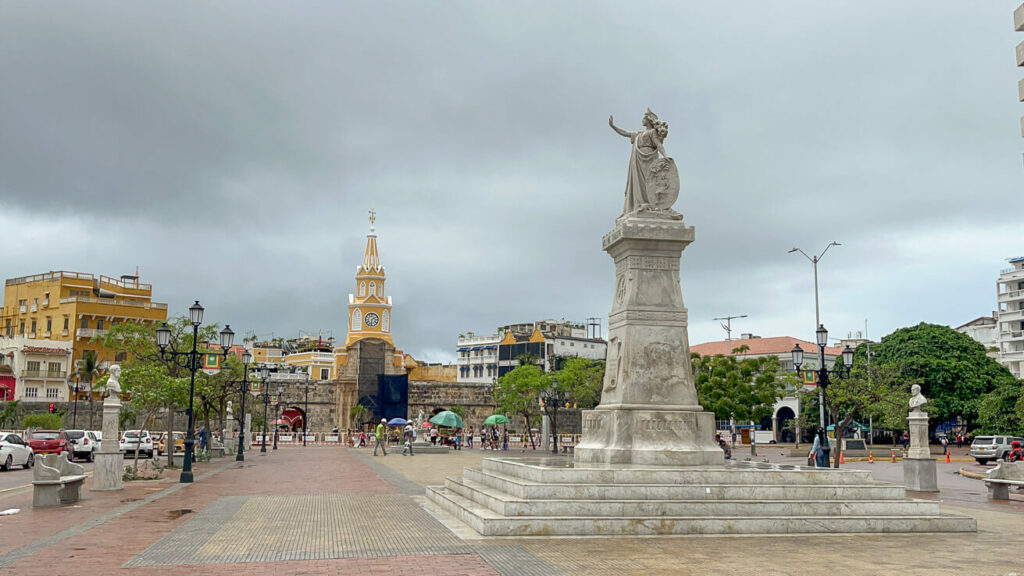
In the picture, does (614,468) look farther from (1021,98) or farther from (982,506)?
(1021,98)

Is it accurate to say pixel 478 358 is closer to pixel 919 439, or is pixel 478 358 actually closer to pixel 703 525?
pixel 919 439

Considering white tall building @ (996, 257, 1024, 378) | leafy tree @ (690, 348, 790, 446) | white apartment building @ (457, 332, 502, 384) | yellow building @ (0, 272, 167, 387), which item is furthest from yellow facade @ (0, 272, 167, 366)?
white tall building @ (996, 257, 1024, 378)

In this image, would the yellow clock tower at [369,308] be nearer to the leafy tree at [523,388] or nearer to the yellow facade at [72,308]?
the yellow facade at [72,308]

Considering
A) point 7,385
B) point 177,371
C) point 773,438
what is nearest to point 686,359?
point 177,371

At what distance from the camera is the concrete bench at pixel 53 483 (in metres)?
15.8

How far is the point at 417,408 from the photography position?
85312mm

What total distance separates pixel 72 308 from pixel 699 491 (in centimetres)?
7550

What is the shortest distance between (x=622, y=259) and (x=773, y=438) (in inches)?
2651

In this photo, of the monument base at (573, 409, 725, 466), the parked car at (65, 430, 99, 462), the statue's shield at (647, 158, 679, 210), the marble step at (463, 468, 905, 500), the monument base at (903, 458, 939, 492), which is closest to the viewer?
the marble step at (463, 468, 905, 500)

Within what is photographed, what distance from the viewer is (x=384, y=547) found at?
10.9m

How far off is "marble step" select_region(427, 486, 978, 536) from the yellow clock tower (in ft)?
253

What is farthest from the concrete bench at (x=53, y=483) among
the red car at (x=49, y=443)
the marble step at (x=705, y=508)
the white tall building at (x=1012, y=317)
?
the white tall building at (x=1012, y=317)

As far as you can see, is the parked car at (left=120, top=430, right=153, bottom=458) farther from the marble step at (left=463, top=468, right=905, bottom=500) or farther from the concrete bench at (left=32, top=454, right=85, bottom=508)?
the marble step at (left=463, top=468, right=905, bottom=500)

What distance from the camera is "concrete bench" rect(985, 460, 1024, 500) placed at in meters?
19.1
